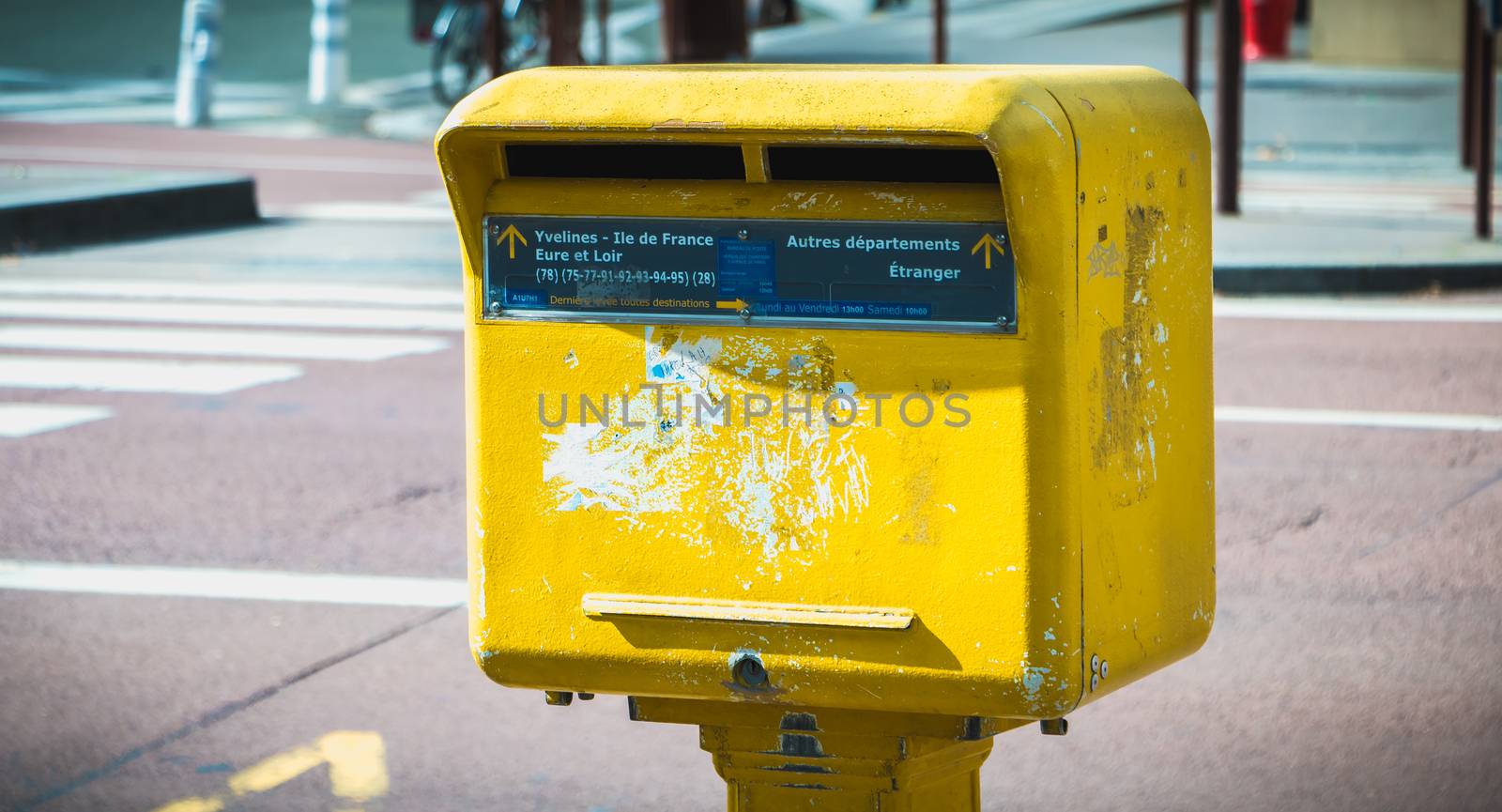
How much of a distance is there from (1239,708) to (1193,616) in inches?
72.1

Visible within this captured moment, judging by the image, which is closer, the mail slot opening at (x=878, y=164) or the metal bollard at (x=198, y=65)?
the mail slot opening at (x=878, y=164)

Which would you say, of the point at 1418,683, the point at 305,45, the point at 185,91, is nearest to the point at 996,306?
the point at 1418,683

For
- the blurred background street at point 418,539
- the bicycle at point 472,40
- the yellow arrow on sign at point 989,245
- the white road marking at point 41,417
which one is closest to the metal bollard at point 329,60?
the bicycle at point 472,40

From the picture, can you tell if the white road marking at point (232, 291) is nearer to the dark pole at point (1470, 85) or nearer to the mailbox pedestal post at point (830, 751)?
the dark pole at point (1470, 85)

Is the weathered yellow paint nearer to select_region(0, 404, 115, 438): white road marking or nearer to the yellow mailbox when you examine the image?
the yellow mailbox

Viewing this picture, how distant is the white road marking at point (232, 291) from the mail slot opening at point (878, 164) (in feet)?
27.7

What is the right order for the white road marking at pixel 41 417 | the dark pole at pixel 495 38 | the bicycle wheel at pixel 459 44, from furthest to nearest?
1. the bicycle wheel at pixel 459 44
2. the dark pole at pixel 495 38
3. the white road marking at pixel 41 417

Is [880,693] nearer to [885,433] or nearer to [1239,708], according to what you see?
[885,433]

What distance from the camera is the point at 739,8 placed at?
14.2 metres

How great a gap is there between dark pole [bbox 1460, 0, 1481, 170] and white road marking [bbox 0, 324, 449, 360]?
23.4 feet

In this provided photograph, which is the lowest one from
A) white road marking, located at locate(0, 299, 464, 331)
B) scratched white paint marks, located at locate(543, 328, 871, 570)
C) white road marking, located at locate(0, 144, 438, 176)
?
white road marking, located at locate(0, 299, 464, 331)

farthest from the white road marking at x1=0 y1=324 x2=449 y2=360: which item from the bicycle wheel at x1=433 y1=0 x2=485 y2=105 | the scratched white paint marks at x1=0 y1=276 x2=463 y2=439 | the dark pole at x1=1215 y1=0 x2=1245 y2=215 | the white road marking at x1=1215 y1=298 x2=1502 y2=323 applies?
the bicycle wheel at x1=433 y1=0 x2=485 y2=105

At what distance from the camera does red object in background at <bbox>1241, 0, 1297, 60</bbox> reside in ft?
80.5

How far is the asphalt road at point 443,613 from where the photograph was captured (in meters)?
4.33
